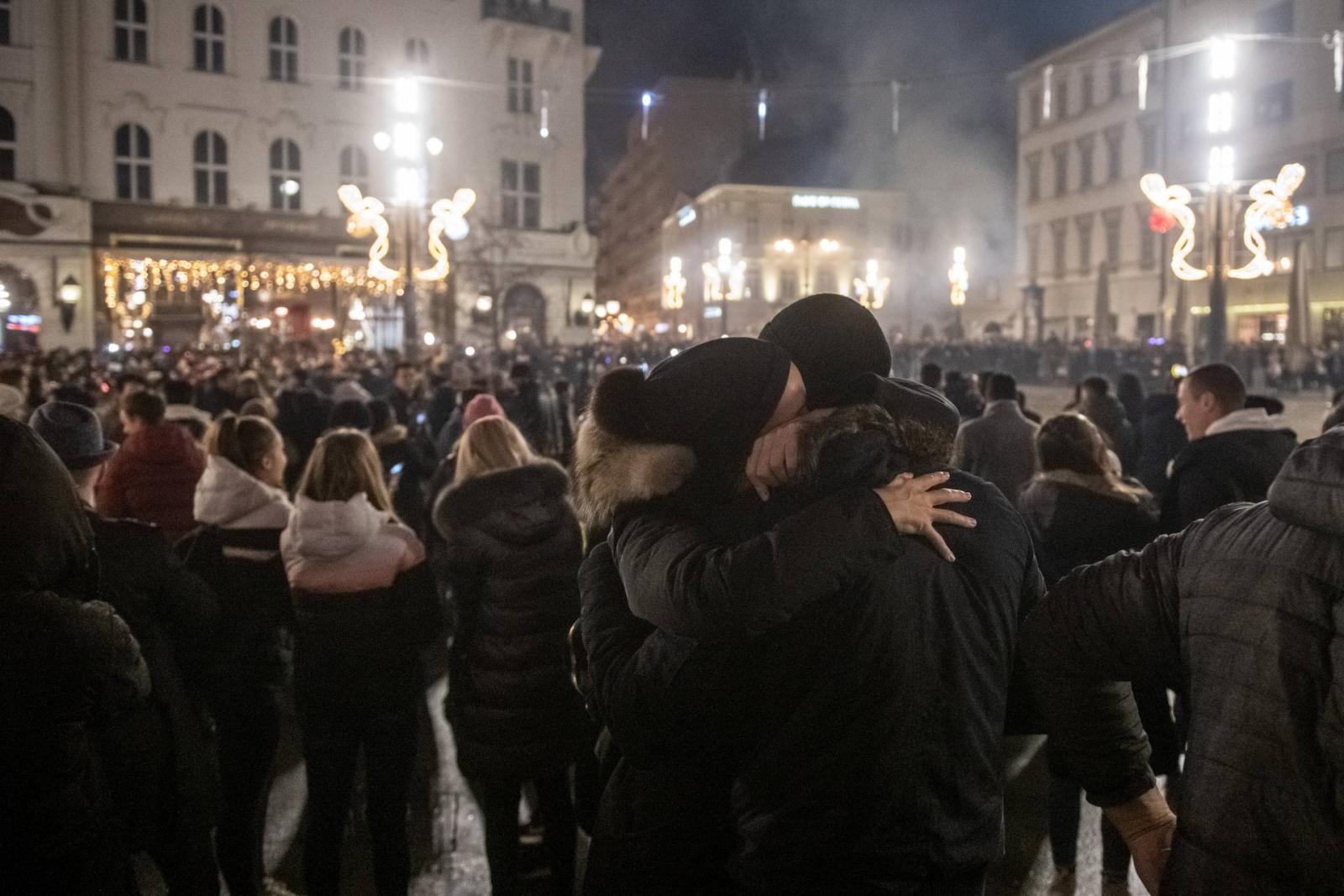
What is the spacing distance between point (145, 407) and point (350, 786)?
2.71m

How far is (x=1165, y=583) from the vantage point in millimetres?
1714

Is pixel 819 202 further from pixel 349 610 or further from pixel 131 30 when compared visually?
pixel 349 610

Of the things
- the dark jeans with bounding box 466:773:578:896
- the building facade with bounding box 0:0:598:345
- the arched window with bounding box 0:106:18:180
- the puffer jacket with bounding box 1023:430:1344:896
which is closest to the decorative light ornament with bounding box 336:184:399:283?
the building facade with bounding box 0:0:598:345

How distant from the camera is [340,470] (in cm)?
387

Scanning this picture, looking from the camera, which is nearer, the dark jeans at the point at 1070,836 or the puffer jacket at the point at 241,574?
the puffer jacket at the point at 241,574

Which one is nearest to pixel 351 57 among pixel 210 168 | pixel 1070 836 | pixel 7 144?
pixel 210 168

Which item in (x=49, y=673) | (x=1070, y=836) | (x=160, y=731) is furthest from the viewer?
(x=1070, y=836)

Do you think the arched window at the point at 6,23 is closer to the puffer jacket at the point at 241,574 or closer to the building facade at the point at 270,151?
the building facade at the point at 270,151

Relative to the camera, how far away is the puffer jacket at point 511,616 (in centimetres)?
370

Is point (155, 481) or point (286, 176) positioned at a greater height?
point (286, 176)

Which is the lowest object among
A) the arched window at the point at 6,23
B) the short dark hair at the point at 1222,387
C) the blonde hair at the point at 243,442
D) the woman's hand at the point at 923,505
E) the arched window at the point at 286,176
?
the blonde hair at the point at 243,442

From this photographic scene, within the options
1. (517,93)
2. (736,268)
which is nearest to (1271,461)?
(517,93)

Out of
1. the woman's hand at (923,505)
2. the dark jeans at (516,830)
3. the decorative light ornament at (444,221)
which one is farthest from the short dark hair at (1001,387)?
the decorative light ornament at (444,221)

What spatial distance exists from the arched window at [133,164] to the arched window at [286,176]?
319 centimetres
